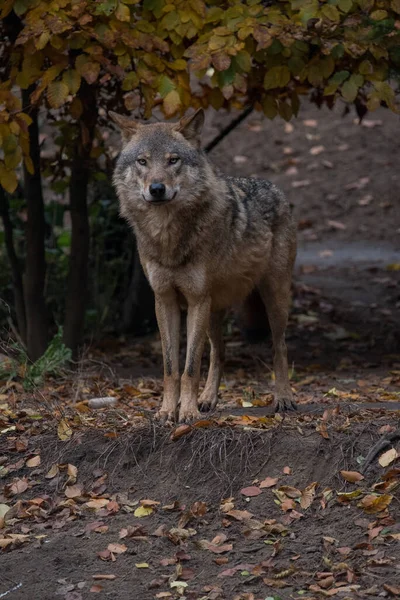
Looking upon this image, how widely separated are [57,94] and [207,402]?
2.53 m

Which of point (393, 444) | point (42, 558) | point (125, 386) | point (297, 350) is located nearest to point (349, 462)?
point (393, 444)

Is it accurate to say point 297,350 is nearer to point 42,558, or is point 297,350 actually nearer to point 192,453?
point 192,453

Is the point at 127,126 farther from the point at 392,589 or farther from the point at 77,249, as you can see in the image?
the point at 392,589

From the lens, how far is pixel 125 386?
831 cm

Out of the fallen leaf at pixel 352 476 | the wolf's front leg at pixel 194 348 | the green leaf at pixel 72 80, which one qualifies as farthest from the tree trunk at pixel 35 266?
the fallen leaf at pixel 352 476

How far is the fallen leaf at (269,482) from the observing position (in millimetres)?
5855

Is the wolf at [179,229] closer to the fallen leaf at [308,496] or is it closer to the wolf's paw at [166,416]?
the wolf's paw at [166,416]

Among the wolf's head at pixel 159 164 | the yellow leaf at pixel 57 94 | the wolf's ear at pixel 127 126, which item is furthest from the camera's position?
the yellow leaf at pixel 57 94

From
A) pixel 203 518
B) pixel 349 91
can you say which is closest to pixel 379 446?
pixel 203 518

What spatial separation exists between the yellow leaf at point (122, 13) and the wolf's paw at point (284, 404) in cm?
295

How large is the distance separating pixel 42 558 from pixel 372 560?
1.75 metres

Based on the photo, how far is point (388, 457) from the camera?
579 cm

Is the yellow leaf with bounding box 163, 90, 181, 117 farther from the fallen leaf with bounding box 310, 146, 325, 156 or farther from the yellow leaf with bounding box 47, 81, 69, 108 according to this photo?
the fallen leaf with bounding box 310, 146, 325, 156

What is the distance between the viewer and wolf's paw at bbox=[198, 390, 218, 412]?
7.34 m
